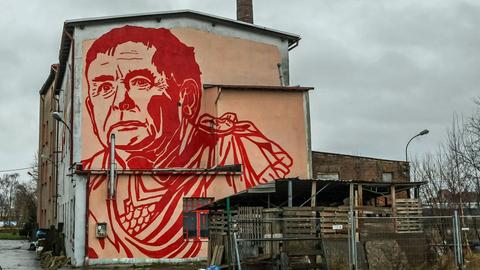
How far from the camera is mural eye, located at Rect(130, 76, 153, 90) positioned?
2656 centimetres

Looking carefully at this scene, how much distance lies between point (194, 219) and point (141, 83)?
6.31 meters

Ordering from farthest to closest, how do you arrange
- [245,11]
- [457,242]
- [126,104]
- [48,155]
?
[48,155] < [245,11] < [126,104] < [457,242]

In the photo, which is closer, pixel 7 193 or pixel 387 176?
pixel 387 176

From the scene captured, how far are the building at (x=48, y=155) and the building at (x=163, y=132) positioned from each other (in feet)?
42.8

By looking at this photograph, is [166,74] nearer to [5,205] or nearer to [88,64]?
[88,64]

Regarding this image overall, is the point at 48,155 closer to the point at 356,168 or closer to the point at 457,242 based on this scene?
the point at 356,168

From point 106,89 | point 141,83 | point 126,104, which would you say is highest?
point 141,83

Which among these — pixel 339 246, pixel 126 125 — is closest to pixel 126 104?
pixel 126 125

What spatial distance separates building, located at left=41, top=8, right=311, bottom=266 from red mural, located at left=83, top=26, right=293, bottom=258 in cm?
4

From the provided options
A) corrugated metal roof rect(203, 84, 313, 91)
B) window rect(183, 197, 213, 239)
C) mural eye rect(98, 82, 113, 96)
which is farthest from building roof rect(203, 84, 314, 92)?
window rect(183, 197, 213, 239)

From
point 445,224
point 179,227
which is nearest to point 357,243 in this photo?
point 445,224

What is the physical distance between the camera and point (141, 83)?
26641 mm

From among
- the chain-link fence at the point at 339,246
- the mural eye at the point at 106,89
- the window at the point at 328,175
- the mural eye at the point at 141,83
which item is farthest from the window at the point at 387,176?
the chain-link fence at the point at 339,246

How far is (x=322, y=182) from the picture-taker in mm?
18594
